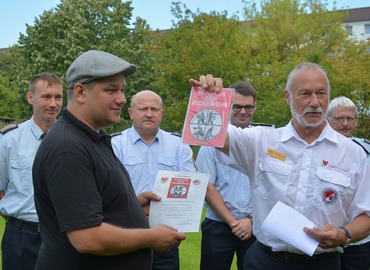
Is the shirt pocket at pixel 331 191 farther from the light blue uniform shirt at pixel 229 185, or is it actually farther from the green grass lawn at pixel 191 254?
the green grass lawn at pixel 191 254

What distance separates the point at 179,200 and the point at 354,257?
2.26 meters

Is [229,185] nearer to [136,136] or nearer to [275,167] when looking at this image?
[136,136]

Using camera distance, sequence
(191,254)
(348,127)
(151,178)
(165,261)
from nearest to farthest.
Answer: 1. (165,261)
2. (151,178)
3. (348,127)
4. (191,254)

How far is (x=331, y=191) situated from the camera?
138 inches

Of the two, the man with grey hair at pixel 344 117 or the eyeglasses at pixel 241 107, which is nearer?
the eyeglasses at pixel 241 107

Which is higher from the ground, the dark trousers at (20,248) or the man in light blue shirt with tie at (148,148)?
the man in light blue shirt with tie at (148,148)

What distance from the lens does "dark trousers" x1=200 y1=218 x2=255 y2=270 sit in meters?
5.14

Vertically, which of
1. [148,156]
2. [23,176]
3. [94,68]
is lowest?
[23,176]

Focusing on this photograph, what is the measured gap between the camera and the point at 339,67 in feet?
65.1

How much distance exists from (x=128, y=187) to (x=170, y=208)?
0.72 metres

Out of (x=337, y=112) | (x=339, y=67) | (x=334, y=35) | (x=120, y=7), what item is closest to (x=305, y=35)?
(x=334, y=35)

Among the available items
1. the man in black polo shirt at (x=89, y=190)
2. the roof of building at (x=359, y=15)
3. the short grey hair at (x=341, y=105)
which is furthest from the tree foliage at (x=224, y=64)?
the roof of building at (x=359, y=15)

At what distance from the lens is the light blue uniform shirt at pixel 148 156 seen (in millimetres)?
4871

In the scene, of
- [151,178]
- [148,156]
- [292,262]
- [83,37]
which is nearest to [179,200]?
[292,262]
